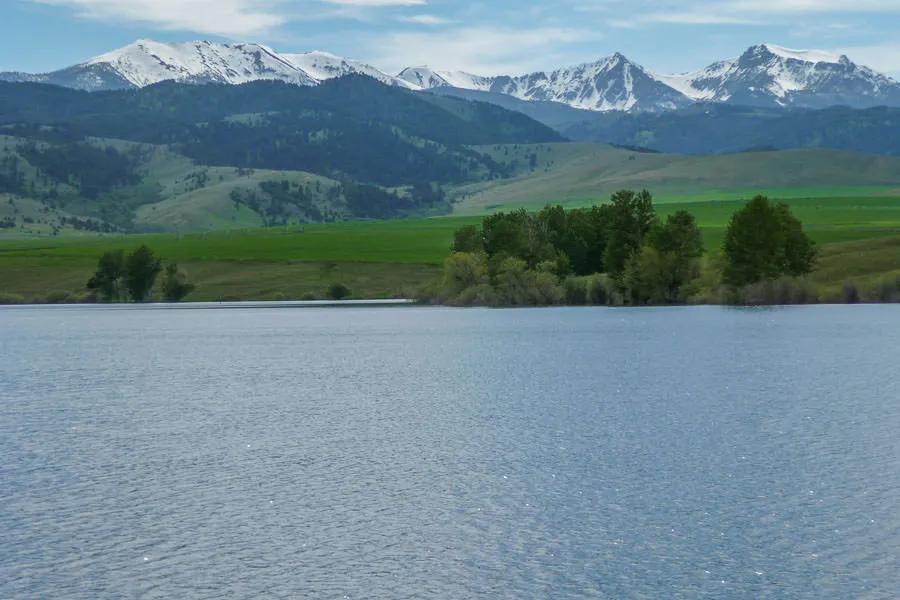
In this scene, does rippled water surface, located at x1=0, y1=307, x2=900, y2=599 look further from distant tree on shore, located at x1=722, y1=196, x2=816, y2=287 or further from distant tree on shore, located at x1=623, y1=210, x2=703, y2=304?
distant tree on shore, located at x1=623, y1=210, x2=703, y2=304

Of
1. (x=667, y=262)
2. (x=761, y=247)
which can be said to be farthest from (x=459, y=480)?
(x=667, y=262)

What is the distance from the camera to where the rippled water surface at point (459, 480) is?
32.8m

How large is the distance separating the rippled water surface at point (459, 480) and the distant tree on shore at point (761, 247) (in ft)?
282

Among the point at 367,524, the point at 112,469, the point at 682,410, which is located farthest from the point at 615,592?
the point at 682,410

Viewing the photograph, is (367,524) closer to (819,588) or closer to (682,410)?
(819,588)

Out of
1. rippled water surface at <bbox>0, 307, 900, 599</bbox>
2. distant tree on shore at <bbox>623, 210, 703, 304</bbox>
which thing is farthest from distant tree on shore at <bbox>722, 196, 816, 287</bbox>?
rippled water surface at <bbox>0, 307, 900, 599</bbox>

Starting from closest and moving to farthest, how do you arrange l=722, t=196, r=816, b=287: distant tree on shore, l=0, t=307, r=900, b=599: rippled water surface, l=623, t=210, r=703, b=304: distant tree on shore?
l=0, t=307, r=900, b=599: rippled water surface, l=722, t=196, r=816, b=287: distant tree on shore, l=623, t=210, r=703, b=304: distant tree on shore

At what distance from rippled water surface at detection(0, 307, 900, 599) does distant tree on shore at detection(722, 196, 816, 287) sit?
282 ft

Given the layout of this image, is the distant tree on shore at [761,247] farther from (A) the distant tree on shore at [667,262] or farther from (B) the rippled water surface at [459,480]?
(B) the rippled water surface at [459,480]

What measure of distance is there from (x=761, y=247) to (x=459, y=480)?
14954 centimetres

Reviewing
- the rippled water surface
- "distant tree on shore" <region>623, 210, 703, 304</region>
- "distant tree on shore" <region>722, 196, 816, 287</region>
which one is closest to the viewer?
the rippled water surface

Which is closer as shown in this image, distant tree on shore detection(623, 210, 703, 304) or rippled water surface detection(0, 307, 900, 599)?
rippled water surface detection(0, 307, 900, 599)

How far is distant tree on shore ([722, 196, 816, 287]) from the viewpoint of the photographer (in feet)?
614

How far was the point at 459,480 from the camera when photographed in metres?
46.8
